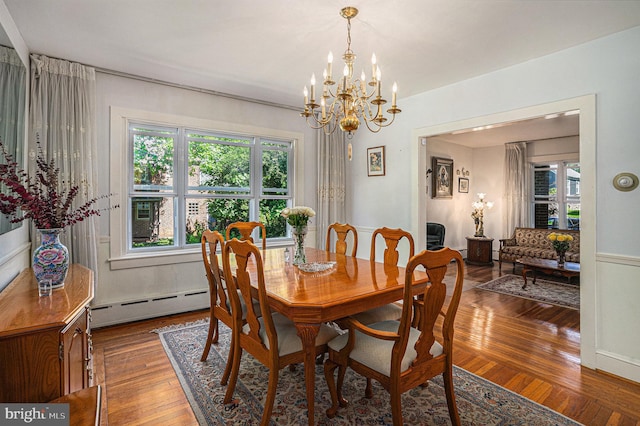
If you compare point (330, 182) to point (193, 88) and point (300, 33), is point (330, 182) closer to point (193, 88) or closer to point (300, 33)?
point (193, 88)

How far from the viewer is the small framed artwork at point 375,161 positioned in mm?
4445

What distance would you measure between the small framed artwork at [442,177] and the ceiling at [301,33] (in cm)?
344

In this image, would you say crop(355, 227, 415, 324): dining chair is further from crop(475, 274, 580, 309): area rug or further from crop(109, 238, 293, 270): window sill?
crop(475, 274, 580, 309): area rug

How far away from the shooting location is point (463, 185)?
24.1ft

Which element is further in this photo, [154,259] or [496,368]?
[154,259]

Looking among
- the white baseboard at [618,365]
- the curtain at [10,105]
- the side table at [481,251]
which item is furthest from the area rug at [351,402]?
the side table at [481,251]

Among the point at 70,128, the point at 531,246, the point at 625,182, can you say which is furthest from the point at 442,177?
the point at 70,128

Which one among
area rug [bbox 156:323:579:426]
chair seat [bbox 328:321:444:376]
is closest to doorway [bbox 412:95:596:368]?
area rug [bbox 156:323:579:426]

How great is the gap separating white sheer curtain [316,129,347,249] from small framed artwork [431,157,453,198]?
2643 millimetres

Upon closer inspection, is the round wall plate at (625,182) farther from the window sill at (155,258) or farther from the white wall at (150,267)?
the window sill at (155,258)

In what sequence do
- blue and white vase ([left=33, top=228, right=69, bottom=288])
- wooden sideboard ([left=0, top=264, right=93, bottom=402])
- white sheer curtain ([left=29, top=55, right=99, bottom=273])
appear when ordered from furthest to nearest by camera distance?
white sheer curtain ([left=29, top=55, right=99, bottom=273])
blue and white vase ([left=33, top=228, right=69, bottom=288])
wooden sideboard ([left=0, top=264, right=93, bottom=402])

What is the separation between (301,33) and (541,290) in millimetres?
4751

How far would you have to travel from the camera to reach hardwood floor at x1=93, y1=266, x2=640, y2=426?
1996 mm

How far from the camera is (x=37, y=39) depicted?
2.61 m
